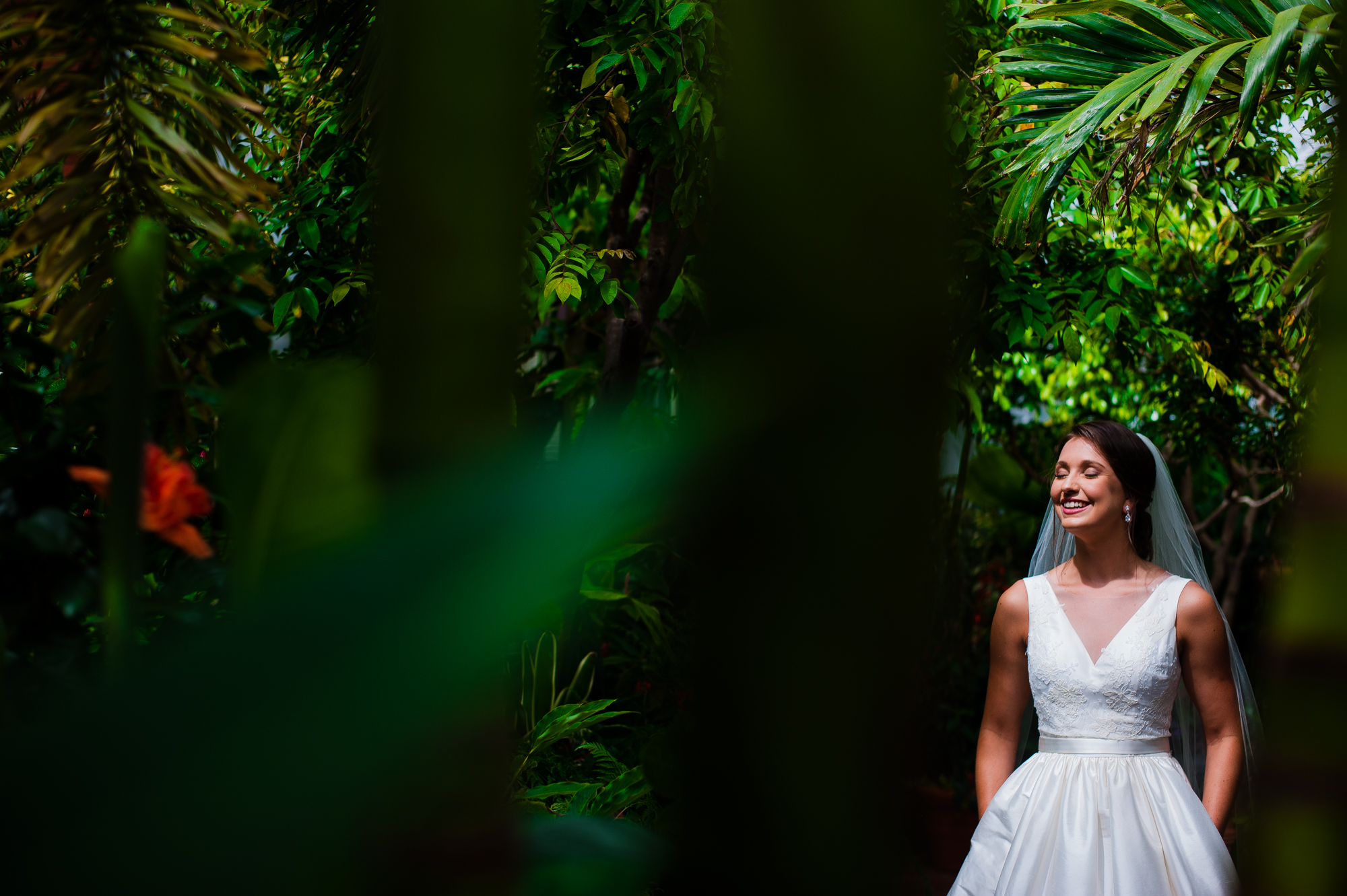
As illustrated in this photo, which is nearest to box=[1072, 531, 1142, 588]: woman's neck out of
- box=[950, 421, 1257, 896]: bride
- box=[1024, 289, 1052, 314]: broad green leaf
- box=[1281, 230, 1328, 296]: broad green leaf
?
box=[950, 421, 1257, 896]: bride

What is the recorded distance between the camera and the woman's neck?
1.62m

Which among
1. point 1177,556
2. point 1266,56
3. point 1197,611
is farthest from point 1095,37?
point 1197,611

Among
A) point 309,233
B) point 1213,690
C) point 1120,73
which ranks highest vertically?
point 1120,73

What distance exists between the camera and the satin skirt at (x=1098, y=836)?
1.42m

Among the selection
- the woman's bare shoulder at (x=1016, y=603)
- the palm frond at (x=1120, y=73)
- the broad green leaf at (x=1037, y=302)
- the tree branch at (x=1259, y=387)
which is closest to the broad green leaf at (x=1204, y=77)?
the palm frond at (x=1120, y=73)

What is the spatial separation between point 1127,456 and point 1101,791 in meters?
0.54

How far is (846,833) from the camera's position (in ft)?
0.61

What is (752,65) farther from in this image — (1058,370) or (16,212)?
(1058,370)

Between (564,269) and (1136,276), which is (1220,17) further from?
(564,269)

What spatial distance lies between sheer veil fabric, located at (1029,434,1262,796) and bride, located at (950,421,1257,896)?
79mm

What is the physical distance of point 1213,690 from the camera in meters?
1.47

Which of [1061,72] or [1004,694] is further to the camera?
[1061,72]

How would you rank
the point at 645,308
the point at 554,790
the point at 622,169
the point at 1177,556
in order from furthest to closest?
the point at 622,169, the point at 645,308, the point at 1177,556, the point at 554,790

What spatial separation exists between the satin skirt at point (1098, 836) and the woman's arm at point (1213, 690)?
4 cm
